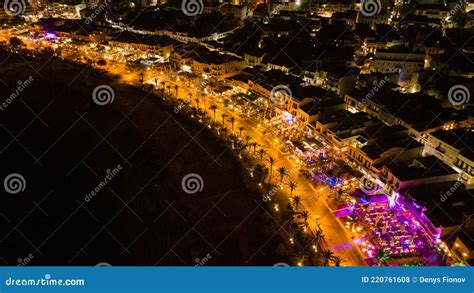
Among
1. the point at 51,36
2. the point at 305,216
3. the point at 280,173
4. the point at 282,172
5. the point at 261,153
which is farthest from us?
the point at 51,36

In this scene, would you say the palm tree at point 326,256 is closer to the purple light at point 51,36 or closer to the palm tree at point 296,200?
the palm tree at point 296,200

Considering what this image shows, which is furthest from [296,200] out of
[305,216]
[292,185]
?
[305,216]

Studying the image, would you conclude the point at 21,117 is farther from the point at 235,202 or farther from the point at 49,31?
the point at 49,31

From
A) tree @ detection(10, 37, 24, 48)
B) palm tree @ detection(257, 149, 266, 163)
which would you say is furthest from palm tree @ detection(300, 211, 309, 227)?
tree @ detection(10, 37, 24, 48)

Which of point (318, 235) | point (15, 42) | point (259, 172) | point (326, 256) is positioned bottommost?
point (15, 42)

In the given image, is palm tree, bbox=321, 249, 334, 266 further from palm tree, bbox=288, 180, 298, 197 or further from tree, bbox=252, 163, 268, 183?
tree, bbox=252, 163, 268, 183

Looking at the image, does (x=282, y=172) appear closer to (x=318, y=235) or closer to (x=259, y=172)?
(x=259, y=172)

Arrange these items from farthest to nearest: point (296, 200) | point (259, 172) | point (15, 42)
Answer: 1. point (15, 42)
2. point (259, 172)
3. point (296, 200)

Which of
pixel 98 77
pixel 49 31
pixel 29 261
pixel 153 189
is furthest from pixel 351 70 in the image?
pixel 49 31

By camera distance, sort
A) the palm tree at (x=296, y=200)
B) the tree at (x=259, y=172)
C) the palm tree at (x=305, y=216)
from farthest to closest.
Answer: the tree at (x=259, y=172), the palm tree at (x=296, y=200), the palm tree at (x=305, y=216)

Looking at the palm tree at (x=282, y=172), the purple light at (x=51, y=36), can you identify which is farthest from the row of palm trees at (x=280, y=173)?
the purple light at (x=51, y=36)

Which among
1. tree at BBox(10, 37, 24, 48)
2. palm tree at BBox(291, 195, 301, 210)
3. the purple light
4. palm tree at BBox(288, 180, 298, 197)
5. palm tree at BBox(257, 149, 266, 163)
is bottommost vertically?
tree at BBox(10, 37, 24, 48)
